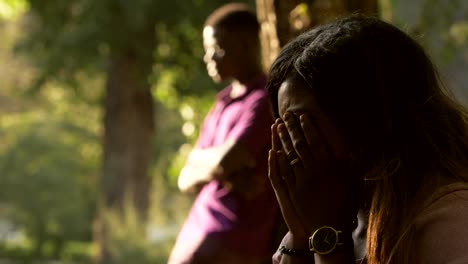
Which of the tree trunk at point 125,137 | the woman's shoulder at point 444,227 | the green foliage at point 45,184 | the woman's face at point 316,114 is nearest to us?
the woman's shoulder at point 444,227

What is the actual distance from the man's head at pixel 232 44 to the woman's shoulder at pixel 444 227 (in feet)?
8.46

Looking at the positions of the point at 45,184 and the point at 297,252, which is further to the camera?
the point at 45,184

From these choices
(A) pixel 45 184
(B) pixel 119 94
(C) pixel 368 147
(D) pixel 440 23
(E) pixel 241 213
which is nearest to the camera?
(C) pixel 368 147

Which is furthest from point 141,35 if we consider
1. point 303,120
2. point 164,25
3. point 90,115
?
point 90,115

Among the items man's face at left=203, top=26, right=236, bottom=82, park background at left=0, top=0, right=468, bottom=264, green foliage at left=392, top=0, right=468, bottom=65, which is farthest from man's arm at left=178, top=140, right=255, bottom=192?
green foliage at left=392, top=0, right=468, bottom=65

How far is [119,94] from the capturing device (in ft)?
57.2

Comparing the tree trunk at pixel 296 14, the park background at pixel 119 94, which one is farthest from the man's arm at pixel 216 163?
the park background at pixel 119 94

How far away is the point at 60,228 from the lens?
26734 mm

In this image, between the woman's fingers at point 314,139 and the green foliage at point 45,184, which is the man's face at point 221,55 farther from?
the green foliage at point 45,184

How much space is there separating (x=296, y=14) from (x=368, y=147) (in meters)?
2.84

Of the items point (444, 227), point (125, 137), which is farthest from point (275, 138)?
point (125, 137)

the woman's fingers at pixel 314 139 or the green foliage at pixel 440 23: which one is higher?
the green foliage at pixel 440 23

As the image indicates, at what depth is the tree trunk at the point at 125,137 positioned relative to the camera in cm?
1723

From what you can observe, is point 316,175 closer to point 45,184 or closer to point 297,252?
point 297,252
